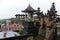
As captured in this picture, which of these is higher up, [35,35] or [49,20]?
[49,20]

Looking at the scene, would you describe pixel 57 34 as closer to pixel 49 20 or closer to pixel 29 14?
pixel 49 20

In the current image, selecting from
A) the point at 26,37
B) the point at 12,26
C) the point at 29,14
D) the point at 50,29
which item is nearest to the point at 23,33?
the point at 26,37

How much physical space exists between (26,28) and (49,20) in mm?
1707

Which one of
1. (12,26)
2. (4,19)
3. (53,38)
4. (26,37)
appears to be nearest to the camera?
(53,38)

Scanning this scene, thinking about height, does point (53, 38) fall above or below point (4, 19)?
below

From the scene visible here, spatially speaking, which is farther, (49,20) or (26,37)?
(26,37)

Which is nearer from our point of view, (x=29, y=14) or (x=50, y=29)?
(x=50, y=29)

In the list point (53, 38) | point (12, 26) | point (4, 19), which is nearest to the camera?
point (53, 38)

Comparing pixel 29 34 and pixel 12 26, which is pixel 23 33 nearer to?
pixel 29 34

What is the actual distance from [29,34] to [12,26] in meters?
1.06

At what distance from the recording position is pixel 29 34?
8.52 metres

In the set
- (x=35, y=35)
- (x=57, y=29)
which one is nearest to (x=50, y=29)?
(x=57, y=29)

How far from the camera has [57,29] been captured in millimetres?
7586

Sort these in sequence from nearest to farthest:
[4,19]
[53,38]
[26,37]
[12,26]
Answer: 1. [53,38]
2. [26,37]
3. [12,26]
4. [4,19]
